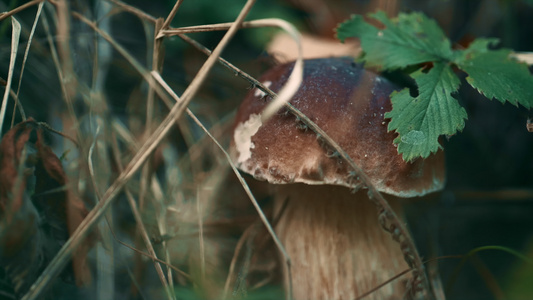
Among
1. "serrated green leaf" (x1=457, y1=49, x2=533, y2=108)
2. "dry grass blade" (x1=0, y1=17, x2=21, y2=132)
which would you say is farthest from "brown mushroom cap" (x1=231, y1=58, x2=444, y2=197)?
"dry grass blade" (x1=0, y1=17, x2=21, y2=132)

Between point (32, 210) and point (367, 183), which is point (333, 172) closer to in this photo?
point (367, 183)

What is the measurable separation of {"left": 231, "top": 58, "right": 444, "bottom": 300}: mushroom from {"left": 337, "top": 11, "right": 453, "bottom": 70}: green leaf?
76 millimetres

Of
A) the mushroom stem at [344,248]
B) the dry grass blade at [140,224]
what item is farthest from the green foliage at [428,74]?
the dry grass blade at [140,224]

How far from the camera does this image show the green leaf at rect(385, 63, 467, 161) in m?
1.13

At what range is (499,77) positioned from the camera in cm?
127

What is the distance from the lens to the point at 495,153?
216 cm

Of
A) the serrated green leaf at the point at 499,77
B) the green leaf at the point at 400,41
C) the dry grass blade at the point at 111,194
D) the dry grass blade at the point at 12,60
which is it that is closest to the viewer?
the dry grass blade at the point at 111,194

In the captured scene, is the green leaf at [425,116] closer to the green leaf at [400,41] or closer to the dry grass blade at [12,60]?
the green leaf at [400,41]

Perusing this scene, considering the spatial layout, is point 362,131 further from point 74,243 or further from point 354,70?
point 74,243

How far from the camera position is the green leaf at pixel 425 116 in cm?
113

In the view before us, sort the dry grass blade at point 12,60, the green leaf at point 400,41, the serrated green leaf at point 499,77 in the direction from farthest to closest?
1. the green leaf at point 400,41
2. the serrated green leaf at point 499,77
3. the dry grass blade at point 12,60

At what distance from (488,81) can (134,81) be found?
→ 1.63 metres

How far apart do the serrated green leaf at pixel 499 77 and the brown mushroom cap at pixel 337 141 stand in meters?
0.27

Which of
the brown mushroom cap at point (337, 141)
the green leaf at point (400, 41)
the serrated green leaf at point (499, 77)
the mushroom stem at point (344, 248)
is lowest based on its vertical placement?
the mushroom stem at point (344, 248)
